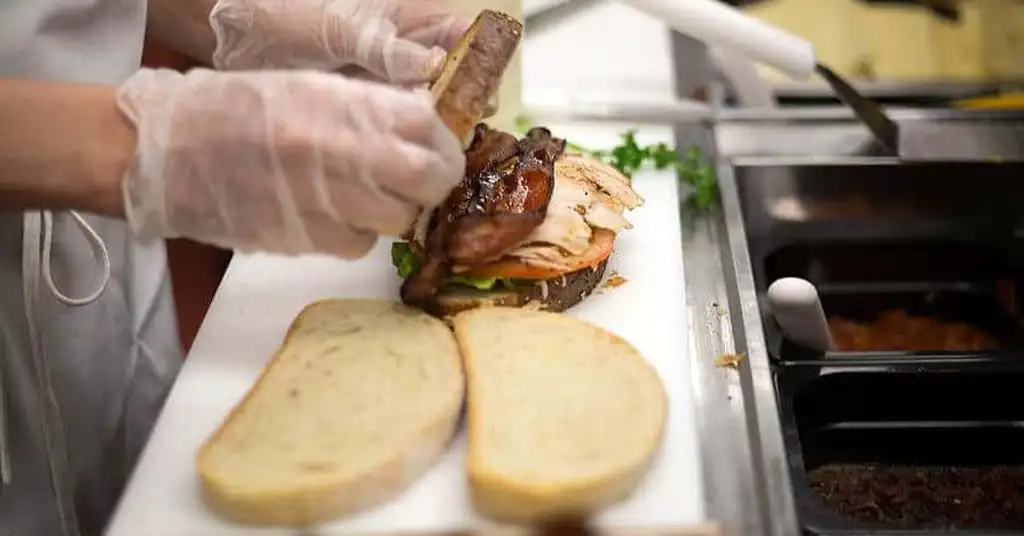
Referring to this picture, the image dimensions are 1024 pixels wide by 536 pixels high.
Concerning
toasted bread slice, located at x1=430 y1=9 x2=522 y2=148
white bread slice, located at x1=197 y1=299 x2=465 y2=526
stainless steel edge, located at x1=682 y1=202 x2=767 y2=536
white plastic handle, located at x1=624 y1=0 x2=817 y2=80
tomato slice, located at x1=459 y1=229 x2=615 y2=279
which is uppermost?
toasted bread slice, located at x1=430 y1=9 x2=522 y2=148

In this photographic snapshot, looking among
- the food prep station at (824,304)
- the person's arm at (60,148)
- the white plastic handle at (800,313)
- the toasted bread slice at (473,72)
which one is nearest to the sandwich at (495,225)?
the toasted bread slice at (473,72)

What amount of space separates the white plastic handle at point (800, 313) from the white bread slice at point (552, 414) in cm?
23

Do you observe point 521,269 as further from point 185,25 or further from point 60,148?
point 185,25

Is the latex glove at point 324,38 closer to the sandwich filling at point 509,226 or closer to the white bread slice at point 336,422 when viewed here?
the sandwich filling at point 509,226

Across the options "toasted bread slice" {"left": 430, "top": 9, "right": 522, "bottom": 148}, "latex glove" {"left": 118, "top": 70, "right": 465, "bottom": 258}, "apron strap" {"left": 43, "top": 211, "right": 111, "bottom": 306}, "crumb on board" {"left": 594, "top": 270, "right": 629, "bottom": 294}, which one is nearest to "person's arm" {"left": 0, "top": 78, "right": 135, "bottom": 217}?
"latex glove" {"left": 118, "top": 70, "right": 465, "bottom": 258}

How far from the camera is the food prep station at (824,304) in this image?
3.67ft

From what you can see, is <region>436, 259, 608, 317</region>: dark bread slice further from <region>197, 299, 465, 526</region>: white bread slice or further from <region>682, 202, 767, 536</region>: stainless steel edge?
<region>682, 202, 767, 536</region>: stainless steel edge

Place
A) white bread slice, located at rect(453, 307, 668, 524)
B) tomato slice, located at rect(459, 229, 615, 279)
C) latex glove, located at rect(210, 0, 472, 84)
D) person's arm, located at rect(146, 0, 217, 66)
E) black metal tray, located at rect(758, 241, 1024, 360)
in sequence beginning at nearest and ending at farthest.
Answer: white bread slice, located at rect(453, 307, 668, 524), tomato slice, located at rect(459, 229, 615, 279), latex glove, located at rect(210, 0, 472, 84), person's arm, located at rect(146, 0, 217, 66), black metal tray, located at rect(758, 241, 1024, 360)

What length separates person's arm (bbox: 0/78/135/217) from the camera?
105 cm

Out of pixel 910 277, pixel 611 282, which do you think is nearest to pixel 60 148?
pixel 611 282

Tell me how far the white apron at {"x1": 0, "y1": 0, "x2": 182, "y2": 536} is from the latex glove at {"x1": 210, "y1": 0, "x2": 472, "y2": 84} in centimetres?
14

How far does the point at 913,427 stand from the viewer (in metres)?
1.35

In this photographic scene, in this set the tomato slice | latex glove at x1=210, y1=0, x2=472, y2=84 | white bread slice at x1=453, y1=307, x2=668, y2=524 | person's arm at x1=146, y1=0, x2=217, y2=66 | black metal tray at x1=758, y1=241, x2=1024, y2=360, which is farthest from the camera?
black metal tray at x1=758, y1=241, x2=1024, y2=360

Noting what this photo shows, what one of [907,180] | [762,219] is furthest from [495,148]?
[907,180]
